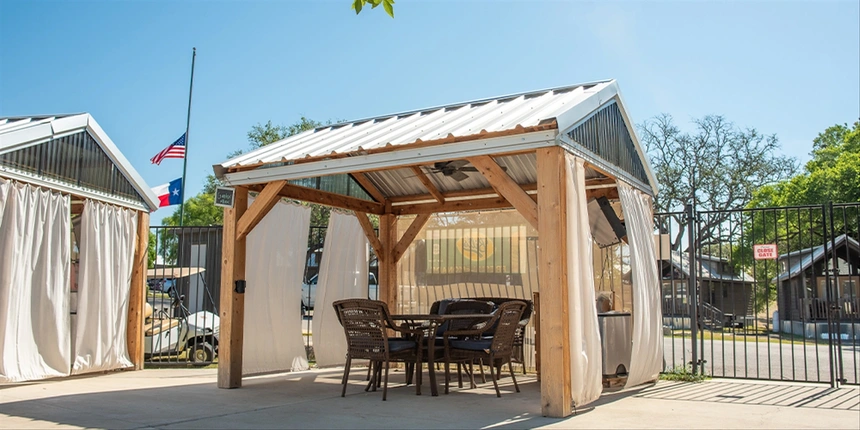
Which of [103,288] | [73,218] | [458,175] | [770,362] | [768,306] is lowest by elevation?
[770,362]

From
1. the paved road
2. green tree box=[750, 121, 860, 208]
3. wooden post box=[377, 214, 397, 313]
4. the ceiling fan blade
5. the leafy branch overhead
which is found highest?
green tree box=[750, 121, 860, 208]

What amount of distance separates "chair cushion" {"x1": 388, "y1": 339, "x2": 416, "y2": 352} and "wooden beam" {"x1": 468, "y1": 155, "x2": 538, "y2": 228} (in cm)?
172

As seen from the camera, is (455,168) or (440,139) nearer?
(440,139)

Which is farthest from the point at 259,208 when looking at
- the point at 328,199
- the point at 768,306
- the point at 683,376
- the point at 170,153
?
the point at 170,153

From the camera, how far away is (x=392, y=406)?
559cm

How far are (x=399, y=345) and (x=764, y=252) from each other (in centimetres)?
401

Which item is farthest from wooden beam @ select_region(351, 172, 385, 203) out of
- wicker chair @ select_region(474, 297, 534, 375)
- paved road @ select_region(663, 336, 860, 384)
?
paved road @ select_region(663, 336, 860, 384)

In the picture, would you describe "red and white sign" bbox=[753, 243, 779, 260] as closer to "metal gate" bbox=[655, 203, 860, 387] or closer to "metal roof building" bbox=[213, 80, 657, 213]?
"metal gate" bbox=[655, 203, 860, 387]

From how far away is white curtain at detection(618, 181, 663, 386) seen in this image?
6465 millimetres

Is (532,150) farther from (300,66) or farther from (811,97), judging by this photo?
(811,97)

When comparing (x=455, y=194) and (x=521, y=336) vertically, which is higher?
(x=455, y=194)

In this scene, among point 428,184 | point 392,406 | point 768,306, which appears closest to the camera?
point 392,406

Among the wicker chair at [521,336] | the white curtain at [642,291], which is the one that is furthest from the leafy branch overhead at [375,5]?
the wicker chair at [521,336]

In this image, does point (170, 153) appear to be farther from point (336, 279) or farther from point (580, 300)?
point (580, 300)
